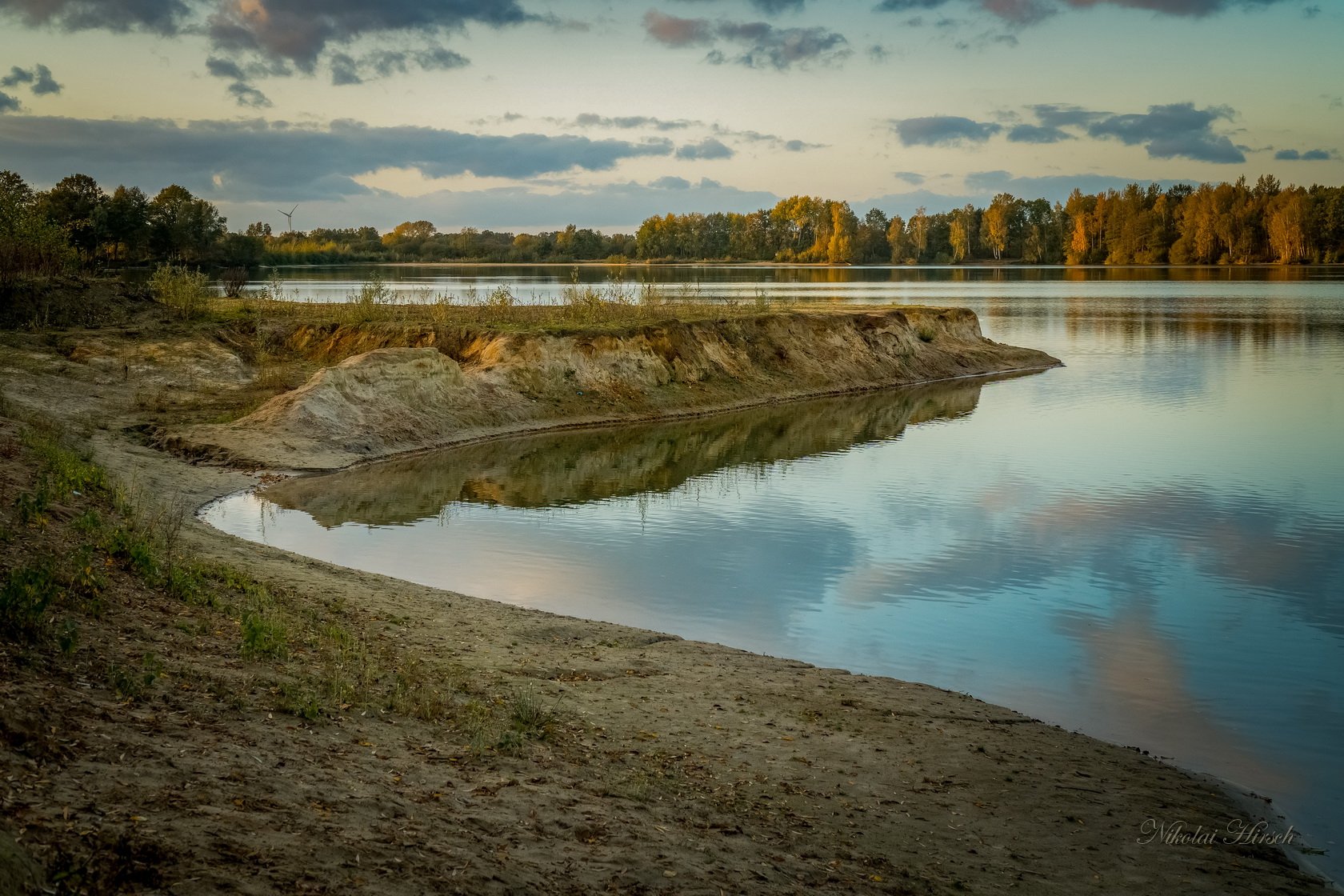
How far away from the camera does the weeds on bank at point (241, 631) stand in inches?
319

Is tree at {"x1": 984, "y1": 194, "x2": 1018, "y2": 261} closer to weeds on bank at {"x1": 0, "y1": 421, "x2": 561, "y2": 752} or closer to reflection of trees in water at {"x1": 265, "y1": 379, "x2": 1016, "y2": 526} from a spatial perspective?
reflection of trees in water at {"x1": 265, "y1": 379, "x2": 1016, "y2": 526}

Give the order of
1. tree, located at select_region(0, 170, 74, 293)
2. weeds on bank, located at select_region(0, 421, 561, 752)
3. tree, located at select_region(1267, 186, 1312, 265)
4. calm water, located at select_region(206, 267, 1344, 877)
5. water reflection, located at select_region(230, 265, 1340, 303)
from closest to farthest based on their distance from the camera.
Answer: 1. weeds on bank, located at select_region(0, 421, 561, 752)
2. calm water, located at select_region(206, 267, 1344, 877)
3. tree, located at select_region(0, 170, 74, 293)
4. water reflection, located at select_region(230, 265, 1340, 303)
5. tree, located at select_region(1267, 186, 1312, 265)

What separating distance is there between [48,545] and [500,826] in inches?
258

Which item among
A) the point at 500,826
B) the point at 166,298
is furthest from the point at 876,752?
the point at 166,298

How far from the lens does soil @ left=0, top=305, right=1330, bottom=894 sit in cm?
583

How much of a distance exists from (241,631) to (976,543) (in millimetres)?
12625

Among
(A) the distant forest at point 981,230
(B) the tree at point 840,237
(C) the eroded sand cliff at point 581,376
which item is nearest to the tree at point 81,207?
(A) the distant forest at point 981,230

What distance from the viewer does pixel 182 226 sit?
106 m

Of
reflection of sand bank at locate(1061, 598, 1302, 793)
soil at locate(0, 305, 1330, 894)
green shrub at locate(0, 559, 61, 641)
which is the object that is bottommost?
reflection of sand bank at locate(1061, 598, 1302, 793)

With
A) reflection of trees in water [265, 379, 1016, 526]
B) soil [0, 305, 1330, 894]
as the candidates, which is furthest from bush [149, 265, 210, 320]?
soil [0, 305, 1330, 894]

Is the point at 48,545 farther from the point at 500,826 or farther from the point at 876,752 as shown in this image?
Answer: the point at 876,752

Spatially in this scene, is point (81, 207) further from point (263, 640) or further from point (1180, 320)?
point (263, 640)

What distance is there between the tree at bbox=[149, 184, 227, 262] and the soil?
98860 mm

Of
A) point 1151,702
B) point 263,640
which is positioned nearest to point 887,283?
point 1151,702
